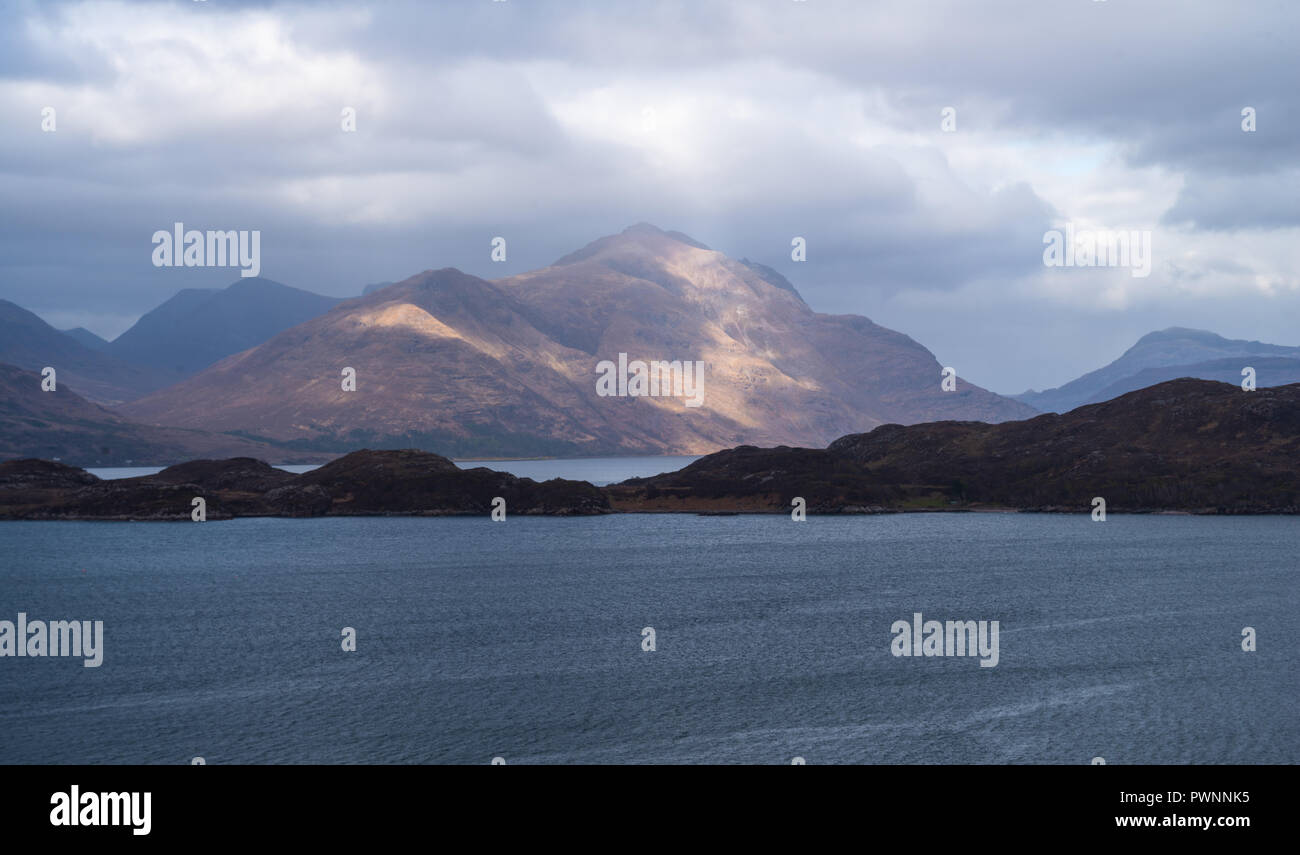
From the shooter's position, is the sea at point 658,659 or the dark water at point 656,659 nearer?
the sea at point 658,659

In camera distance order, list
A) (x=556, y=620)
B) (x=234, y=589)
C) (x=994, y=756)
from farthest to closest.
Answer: (x=234, y=589), (x=556, y=620), (x=994, y=756)

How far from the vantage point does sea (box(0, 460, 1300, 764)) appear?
5709cm

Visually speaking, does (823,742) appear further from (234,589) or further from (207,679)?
(234,589)

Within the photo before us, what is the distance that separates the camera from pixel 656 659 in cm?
7775

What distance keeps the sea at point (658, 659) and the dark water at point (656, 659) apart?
1.03ft

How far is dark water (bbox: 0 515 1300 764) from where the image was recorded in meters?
57.2

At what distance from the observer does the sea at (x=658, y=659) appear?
57094 millimetres

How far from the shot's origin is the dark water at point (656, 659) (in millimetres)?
57250

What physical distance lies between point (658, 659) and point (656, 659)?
16 cm

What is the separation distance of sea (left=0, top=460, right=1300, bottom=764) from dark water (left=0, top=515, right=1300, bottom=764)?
31 centimetres

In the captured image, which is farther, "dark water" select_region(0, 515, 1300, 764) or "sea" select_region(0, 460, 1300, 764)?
"dark water" select_region(0, 515, 1300, 764)

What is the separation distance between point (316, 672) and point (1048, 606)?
69039 mm
